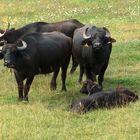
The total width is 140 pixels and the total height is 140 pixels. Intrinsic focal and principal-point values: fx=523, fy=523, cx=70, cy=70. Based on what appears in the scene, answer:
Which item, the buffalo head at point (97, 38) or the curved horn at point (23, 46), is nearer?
the curved horn at point (23, 46)

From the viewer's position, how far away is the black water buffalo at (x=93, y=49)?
13.4 m

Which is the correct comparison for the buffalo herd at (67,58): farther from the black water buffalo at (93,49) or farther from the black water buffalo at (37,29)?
the black water buffalo at (37,29)

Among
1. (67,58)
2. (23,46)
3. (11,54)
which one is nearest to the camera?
(11,54)

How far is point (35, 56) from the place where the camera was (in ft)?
43.8

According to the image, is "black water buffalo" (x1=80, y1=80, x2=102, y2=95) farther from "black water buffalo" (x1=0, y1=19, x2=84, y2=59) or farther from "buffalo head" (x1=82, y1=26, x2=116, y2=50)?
"black water buffalo" (x1=0, y1=19, x2=84, y2=59)

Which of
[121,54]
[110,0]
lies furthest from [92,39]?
[110,0]

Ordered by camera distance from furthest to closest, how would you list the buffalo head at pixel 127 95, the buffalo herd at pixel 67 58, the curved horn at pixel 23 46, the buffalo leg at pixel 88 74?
1. the buffalo leg at pixel 88 74
2. the curved horn at pixel 23 46
3. the buffalo head at pixel 127 95
4. the buffalo herd at pixel 67 58

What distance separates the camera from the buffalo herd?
11.8 metres

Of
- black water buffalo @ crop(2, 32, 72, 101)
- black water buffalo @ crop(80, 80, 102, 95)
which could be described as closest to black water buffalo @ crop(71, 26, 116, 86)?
Answer: black water buffalo @ crop(2, 32, 72, 101)

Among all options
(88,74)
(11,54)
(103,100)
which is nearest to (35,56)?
(11,54)

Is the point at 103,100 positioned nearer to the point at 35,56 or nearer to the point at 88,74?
the point at 35,56

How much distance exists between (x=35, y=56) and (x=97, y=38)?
165 cm

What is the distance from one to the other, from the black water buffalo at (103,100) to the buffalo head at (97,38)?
63.4 inches

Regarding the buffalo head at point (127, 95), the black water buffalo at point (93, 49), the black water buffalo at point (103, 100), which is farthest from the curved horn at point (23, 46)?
the buffalo head at point (127, 95)
